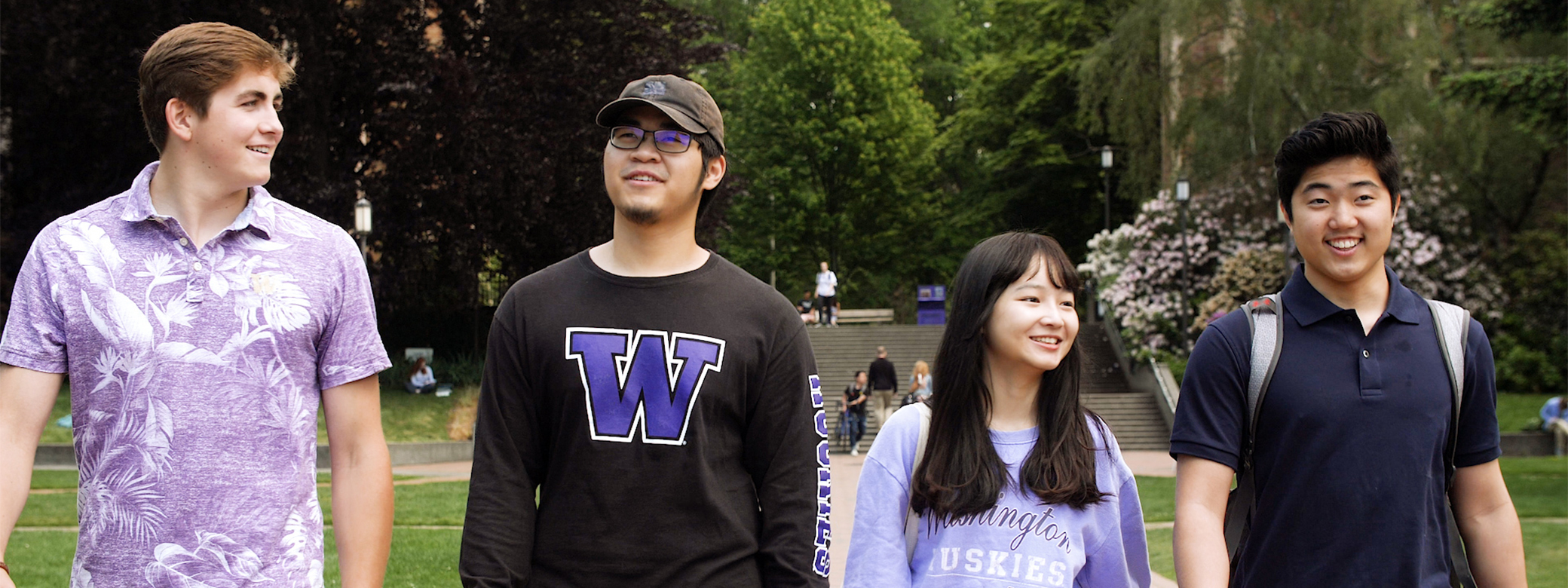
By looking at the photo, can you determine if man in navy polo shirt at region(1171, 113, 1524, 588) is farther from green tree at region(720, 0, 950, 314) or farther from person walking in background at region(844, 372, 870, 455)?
green tree at region(720, 0, 950, 314)

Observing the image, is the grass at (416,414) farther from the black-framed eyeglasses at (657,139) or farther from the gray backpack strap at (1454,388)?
the gray backpack strap at (1454,388)

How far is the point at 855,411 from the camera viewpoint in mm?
23344

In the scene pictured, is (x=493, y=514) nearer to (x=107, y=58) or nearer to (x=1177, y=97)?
(x=107, y=58)

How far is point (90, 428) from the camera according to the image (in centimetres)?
283

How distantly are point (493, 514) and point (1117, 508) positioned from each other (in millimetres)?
1531

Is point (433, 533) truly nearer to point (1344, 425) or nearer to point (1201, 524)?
point (1201, 524)

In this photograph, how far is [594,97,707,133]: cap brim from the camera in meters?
3.21

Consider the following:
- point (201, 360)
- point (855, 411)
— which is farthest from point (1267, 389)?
point (855, 411)

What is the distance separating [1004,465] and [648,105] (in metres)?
1.23

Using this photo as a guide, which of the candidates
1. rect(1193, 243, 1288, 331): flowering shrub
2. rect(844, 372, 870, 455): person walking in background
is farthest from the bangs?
rect(1193, 243, 1288, 331): flowering shrub

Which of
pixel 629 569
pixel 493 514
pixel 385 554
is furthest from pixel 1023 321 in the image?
pixel 385 554

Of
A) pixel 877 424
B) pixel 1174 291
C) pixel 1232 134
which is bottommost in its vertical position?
pixel 877 424

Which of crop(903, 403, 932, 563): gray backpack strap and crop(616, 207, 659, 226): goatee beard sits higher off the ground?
crop(616, 207, 659, 226): goatee beard

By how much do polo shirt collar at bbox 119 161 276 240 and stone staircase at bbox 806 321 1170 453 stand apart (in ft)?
66.1
